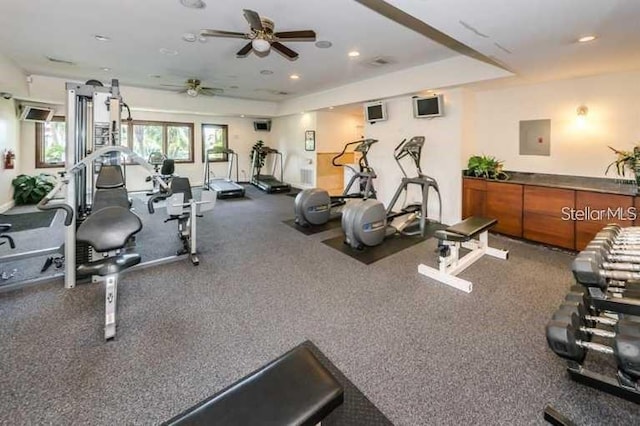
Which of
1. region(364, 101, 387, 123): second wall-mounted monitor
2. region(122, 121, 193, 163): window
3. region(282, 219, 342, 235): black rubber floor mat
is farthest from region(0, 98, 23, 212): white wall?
region(364, 101, 387, 123): second wall-mounted monitor

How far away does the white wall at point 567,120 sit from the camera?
413cm

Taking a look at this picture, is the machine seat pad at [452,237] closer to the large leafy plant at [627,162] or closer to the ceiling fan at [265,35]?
the large leafy plant at [627,162]

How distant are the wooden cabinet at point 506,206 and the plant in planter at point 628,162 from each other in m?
1.13

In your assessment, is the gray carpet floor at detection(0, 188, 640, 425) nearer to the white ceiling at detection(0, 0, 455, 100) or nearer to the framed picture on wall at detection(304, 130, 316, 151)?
the white ceiling at detection(0, 0, 455, 100)

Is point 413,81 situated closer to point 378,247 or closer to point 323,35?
point 323,35

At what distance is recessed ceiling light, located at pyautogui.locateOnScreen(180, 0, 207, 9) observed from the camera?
10.4ft

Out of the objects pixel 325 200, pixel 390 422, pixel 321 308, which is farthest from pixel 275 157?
pixel 390 422

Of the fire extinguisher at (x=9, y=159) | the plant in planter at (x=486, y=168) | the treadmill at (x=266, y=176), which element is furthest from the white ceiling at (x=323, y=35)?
the treadmill at (x=266, y=176)

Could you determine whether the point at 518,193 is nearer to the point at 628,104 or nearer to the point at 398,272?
the point at 628,104

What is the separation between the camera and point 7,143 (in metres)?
6.57

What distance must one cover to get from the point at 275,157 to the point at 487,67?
793cm

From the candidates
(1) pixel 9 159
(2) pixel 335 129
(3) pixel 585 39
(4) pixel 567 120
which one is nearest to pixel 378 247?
(3) pixel 585 39

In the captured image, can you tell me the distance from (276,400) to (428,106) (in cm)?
561

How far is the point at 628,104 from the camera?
4086 millimetres
